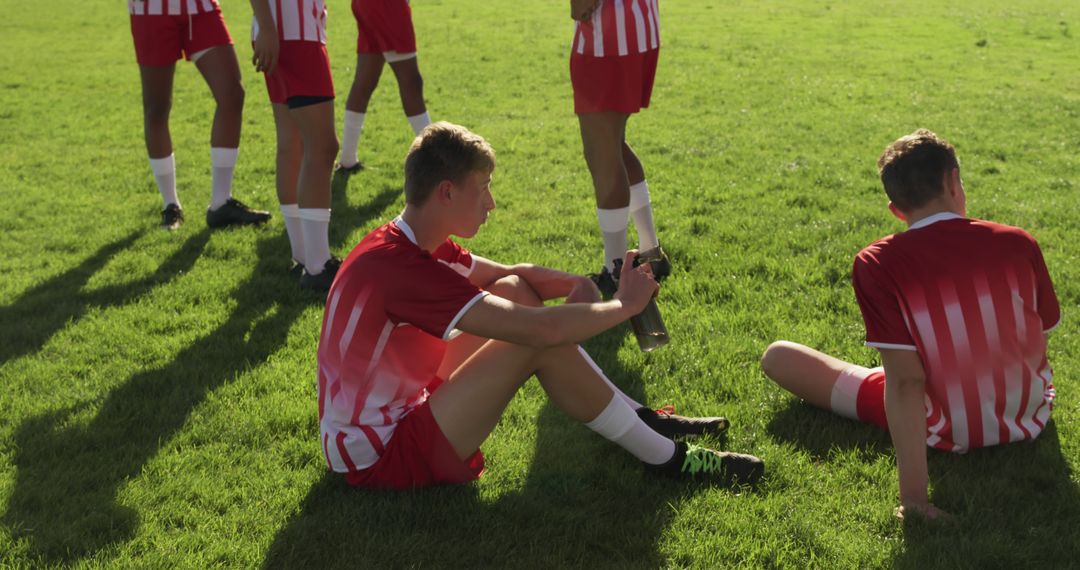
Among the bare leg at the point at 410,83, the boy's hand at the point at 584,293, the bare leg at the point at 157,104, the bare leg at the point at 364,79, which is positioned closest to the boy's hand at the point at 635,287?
the boy's hand at the point at 584,293

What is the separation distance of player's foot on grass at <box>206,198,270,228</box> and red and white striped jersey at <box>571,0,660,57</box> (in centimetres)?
282

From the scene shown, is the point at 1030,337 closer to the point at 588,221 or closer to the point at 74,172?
the point at 588,221

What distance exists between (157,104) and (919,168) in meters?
5.19

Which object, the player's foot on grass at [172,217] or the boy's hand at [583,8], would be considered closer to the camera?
the boy's hand at [583,8]

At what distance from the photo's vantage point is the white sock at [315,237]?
5.64 m

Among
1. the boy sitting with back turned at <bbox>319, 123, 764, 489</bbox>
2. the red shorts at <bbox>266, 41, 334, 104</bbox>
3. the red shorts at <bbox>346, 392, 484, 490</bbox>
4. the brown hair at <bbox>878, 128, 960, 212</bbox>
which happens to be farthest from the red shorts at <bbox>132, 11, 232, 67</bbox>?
the brown hair at <bbox>878, 128, 960, 212</bbox>

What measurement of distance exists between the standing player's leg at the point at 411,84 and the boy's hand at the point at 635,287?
4.65m

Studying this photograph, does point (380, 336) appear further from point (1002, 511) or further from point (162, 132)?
point (162, 132)

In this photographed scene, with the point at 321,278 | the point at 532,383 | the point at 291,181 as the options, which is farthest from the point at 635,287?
the point at 291,181

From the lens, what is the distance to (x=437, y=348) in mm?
3549

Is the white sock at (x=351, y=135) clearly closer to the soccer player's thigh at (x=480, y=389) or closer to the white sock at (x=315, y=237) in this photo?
the white sock at (x=315, y=237)

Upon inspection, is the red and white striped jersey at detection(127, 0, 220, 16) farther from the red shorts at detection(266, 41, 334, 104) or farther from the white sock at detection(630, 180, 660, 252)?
the white sock at detection(630, 180, 660, 252)

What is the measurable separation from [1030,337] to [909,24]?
1482 centimetres

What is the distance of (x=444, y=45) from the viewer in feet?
51.3
